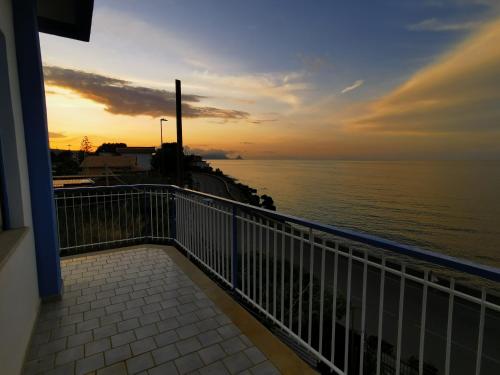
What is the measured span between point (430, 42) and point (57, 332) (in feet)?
102

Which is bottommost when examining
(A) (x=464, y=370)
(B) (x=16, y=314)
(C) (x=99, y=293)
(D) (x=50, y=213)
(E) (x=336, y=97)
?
(A) (x=464, y=370)

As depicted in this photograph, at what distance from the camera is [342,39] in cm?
1534

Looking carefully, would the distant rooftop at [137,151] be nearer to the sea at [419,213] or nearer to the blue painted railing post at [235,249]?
the sea at [419,213]

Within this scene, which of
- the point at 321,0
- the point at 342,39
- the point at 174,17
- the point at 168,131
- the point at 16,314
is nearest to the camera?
the point at 16,314

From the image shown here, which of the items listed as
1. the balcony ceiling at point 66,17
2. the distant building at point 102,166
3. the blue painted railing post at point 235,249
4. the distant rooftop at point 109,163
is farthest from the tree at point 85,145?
the blue painted railing post at point 235,249

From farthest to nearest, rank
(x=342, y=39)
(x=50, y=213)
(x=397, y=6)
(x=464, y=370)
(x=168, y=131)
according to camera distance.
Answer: (x=168, y=131)
(x=397, y=6)
(x=342, y=39)
(x=464, y=370)
(x=50, y=213)

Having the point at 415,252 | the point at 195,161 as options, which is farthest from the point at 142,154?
the point at 415,252

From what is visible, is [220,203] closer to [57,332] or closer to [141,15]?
[57,332]

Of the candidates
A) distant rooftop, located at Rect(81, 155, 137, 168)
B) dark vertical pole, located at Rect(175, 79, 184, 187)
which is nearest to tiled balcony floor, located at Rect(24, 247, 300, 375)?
dark vertical pole, located at Rect(175, 79, 184, 187)

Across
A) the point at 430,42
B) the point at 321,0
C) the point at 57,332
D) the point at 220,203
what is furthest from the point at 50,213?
the point at 430,42

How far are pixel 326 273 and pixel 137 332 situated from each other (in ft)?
9.85

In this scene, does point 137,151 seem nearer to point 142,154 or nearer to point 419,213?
point 142,154

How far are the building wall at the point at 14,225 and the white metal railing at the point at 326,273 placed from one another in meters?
1.90

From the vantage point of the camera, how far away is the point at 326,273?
177 inches
